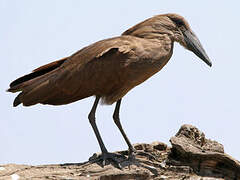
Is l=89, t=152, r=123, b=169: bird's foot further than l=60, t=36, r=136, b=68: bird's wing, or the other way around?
l=60, t=36, r=136, b=68: bird's wing

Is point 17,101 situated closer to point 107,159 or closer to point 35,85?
point 35,85

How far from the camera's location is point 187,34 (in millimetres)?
7609

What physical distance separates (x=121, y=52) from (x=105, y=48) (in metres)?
0.33

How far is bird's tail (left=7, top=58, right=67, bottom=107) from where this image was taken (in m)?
7.04

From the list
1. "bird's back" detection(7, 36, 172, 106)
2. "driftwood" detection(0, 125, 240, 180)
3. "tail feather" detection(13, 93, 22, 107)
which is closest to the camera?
"driftwood" detection(0, 125, 240, 180)

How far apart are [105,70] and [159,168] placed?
5.32ft

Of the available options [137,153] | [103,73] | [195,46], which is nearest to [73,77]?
[103,73]

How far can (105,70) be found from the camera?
268 inches

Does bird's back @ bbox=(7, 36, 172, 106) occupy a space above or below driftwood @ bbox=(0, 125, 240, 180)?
above

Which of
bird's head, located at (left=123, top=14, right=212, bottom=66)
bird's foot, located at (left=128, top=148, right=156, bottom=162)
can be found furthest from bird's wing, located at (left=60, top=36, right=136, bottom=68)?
bird's foot, located at (left=128, top=148, right=156, bottom=162)

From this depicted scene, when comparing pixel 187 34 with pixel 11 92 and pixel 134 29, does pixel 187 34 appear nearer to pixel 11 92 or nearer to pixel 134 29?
pixel 134 29

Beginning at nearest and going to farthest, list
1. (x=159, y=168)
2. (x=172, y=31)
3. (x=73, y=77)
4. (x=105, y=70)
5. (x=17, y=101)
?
(x=159, y=168)
(x=105, y=70)
(x=73, y=77)
(x=17, y=101)
(x=172, y=31)

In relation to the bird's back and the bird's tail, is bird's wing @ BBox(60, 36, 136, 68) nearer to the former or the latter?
the bird's back

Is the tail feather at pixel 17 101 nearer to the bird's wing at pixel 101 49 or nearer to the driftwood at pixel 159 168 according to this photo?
the bird's wing at pixel 101 49
